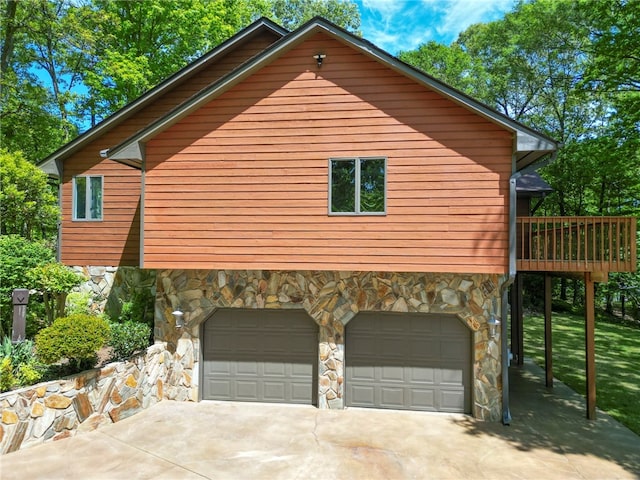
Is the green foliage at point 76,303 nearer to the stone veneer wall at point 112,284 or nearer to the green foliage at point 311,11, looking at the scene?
the stone veneer wall at point 112,284

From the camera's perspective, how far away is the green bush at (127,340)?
8.02 m

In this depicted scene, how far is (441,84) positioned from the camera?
24.0ft

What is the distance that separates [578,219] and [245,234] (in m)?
6.88

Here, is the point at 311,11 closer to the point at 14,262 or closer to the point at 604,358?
the point at 14,262

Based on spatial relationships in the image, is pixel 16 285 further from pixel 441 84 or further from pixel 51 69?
pixel 51 69

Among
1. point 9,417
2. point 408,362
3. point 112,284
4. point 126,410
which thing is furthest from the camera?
point 112,284

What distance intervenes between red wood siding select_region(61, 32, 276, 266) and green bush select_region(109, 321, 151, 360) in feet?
11.0

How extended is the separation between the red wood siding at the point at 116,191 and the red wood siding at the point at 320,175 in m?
3.51

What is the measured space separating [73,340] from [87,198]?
615 centimetres

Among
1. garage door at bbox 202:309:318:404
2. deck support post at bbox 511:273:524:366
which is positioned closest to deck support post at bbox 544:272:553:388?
deck support post at bbox 511:273:524:366

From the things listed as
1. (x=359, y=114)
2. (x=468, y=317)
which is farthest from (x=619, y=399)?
(x=359, y=114)

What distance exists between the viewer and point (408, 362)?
8.37 meters

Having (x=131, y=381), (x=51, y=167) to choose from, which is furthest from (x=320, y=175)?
(x=51, y=167)

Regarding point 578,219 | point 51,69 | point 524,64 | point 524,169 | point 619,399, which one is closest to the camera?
point 578,219
